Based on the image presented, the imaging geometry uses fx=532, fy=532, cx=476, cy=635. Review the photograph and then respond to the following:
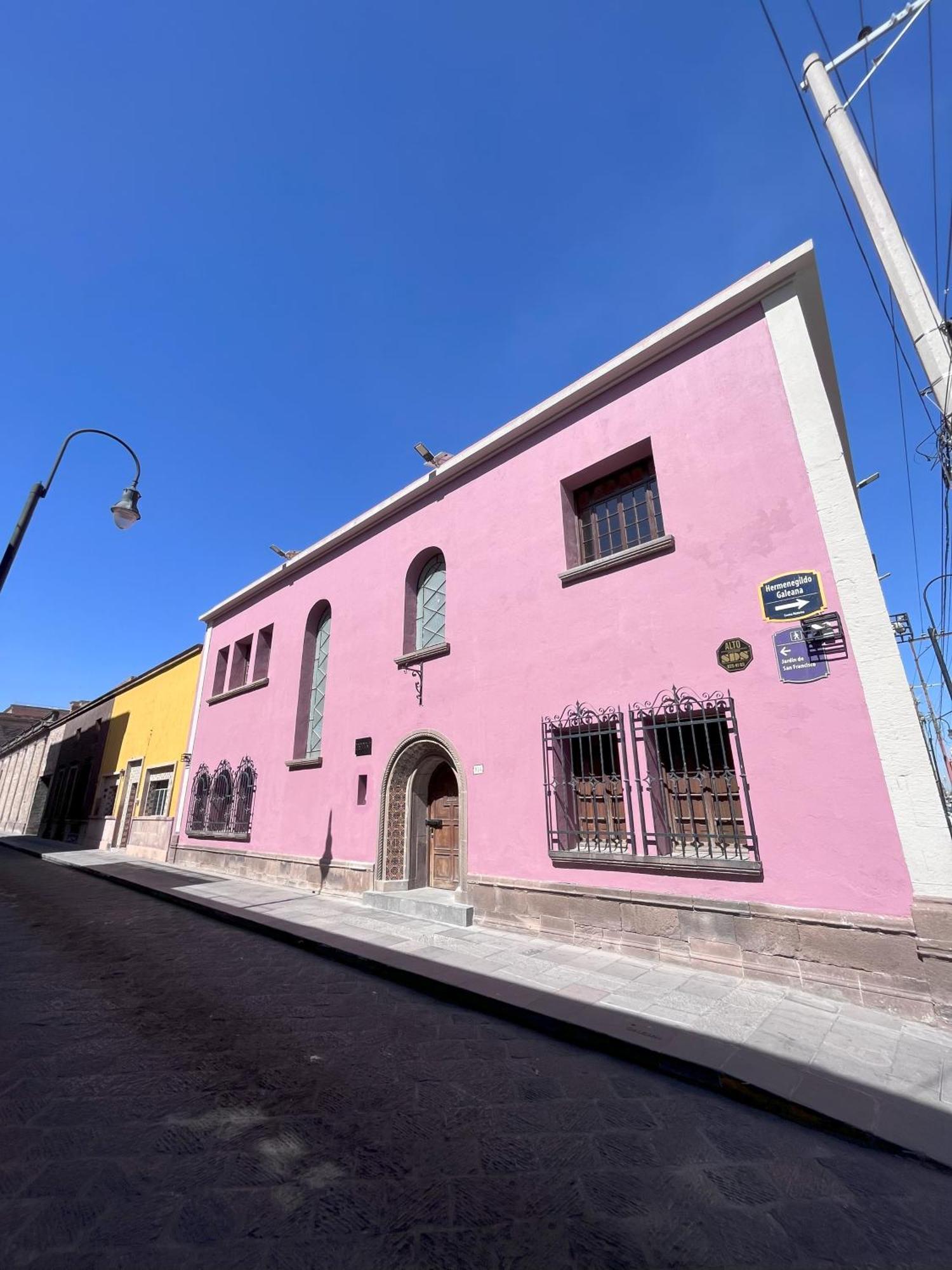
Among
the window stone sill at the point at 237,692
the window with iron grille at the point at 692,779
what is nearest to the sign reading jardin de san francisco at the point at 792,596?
the window with iron grille at the point at 692,779

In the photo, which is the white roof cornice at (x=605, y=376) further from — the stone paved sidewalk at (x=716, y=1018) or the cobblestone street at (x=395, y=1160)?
the cobblestone street at (x=395, y=1160)

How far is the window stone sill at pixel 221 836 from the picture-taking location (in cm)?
1261

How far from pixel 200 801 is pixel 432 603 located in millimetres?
9888

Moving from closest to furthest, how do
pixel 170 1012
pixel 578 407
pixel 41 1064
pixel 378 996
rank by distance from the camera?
1. pixel 41 1064
2. pixel 170 1012
3. pixel 378 996
4. pixel 578 407

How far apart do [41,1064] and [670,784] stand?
19.0ft

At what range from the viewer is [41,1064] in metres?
3.34

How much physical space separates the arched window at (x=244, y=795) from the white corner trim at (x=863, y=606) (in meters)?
12.1

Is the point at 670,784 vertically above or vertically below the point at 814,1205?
above

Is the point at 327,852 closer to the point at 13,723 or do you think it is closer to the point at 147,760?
the point at 147,760

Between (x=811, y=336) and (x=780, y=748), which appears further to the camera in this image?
(x=811, y=336)

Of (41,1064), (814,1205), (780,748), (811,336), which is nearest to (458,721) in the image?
(780,748)

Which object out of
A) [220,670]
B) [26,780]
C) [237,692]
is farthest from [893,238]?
[26,780]

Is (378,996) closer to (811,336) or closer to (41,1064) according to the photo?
(41,1064)

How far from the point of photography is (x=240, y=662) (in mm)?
15281
